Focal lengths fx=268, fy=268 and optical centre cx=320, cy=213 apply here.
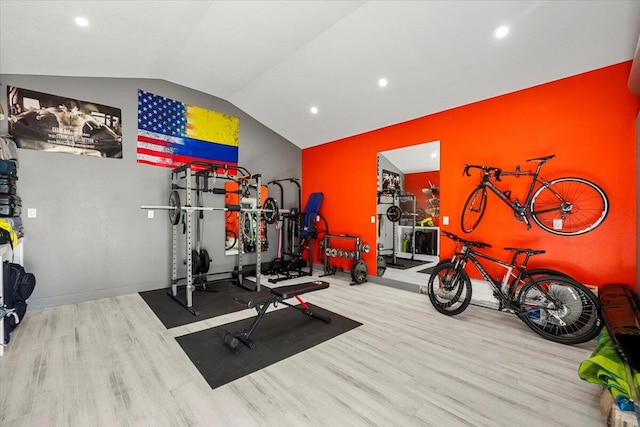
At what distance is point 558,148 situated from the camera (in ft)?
11.3

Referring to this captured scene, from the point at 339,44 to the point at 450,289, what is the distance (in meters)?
3.67

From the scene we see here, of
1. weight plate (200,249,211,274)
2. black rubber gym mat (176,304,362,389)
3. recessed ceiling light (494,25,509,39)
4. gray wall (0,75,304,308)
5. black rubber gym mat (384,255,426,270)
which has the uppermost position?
recessed ceiling light (494,25,509,39)

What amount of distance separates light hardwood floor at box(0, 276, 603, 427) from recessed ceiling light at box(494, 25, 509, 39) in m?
3.39

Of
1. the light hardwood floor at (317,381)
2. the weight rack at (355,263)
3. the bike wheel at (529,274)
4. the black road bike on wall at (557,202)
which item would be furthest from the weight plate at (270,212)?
the bike wheel at (529,274)

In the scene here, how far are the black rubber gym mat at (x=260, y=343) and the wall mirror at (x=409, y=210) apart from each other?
8.25 ft

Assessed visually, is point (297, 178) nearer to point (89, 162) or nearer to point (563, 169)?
point (89, 162)

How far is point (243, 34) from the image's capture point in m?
3.37

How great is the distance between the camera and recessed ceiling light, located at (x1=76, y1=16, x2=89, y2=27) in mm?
2658

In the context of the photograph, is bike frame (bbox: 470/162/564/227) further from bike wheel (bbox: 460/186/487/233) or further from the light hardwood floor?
the light hardwood floor

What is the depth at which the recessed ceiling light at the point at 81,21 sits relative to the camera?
2.66 meters

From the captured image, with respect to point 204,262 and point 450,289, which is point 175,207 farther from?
point 450,289

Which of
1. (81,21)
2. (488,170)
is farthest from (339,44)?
(81,21)

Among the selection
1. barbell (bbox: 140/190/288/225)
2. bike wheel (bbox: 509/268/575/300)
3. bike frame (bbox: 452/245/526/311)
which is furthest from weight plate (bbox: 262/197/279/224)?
bike wheel (bbox: 509/268/575/300)

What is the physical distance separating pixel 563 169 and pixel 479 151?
3.41 ft
